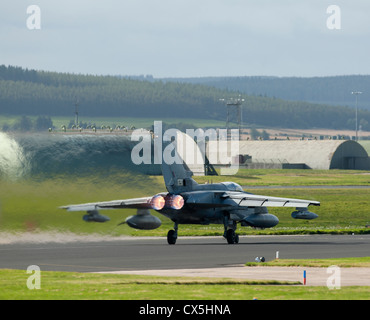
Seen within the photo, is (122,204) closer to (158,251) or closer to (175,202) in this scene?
(175,202)

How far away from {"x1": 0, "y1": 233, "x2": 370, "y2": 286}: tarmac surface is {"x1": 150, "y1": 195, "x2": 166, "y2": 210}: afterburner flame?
258cm

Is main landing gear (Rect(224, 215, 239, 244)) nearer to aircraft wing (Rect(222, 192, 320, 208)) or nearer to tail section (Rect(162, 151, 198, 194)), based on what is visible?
aircraft wing (Rect(222, 192, 320, 208))

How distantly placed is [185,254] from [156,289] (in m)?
18.3

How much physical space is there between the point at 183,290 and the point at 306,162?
157 m

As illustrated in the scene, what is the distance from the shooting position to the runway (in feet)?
140

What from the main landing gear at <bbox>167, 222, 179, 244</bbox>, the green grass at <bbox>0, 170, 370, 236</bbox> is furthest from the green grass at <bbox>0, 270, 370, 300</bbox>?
the main landing gear at <bbox>167, 222, 179, 244</bbox>

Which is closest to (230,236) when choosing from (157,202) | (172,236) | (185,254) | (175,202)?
(172,236)

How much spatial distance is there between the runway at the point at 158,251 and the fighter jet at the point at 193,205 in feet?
4.96

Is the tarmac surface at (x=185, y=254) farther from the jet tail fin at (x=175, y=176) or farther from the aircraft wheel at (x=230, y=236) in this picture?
the jet tail fin at (x=175, y=176)

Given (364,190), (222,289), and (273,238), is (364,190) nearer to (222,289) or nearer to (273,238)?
(273,238)

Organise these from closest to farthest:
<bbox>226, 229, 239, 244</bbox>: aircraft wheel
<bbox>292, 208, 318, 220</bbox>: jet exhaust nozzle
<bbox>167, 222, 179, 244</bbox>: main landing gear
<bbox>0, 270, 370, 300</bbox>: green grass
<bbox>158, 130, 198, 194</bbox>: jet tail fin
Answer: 1. <bbox>0, 270, 370, 300</bbox>: green grass
2. <bbox>158, 130, 198, 194</bbox>: jet tail fin
3. <bbox>167, 222, 179, 244</bbox>: main landing gear
4. <bbox>226, 229, 239, 244</bbox>: aircraft wheel
5. <bbox>292, 208, 318, 220</bbox>: jet exhaust nozzle

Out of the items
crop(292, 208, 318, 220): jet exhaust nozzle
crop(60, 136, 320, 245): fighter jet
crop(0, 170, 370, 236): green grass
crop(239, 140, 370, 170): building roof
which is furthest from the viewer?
crop(239, 140, 370, 170): building roof

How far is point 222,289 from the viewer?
30531mm
